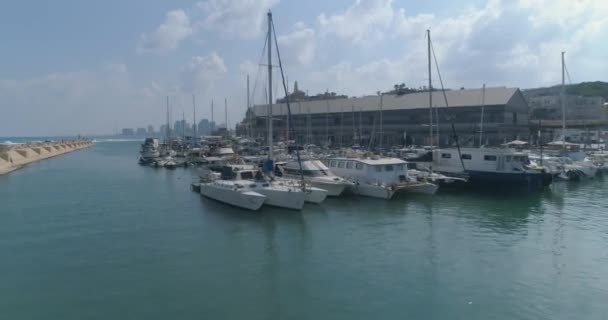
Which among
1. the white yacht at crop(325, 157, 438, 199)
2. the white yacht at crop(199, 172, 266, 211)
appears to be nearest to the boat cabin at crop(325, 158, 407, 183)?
the white yacht at crop(325, 157, 438, 199)

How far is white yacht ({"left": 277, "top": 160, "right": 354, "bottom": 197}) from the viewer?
36.7 meters

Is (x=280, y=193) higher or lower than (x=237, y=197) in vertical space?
higher

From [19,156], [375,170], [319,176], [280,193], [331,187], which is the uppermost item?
[19,156]

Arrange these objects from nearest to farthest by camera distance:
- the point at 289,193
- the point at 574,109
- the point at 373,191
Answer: the point at 289,193
the point at 373,191
the point at 574,109

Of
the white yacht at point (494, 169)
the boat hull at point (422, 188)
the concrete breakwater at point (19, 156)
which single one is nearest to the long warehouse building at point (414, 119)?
the white yacht at point (494, 169)

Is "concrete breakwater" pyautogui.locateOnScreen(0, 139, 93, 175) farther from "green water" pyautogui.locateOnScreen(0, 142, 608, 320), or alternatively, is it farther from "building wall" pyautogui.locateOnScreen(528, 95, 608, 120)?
"building wall" pyautogui.locateOnScreen(528, 95, 608, 120)

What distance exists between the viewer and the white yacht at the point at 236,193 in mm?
31109

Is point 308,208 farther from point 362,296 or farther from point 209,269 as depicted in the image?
point 362,296

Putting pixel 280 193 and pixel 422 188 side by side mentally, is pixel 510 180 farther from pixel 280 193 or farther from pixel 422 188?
pixel 280 193

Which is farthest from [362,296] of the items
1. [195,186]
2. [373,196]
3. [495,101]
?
[495,101]

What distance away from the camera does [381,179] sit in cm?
3841

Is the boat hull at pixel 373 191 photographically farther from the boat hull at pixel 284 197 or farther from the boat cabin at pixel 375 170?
the boat hull at pixel 284 197

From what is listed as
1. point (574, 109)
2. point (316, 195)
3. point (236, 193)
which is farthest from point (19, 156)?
point (574, 109)

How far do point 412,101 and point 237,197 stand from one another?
71341 mm
